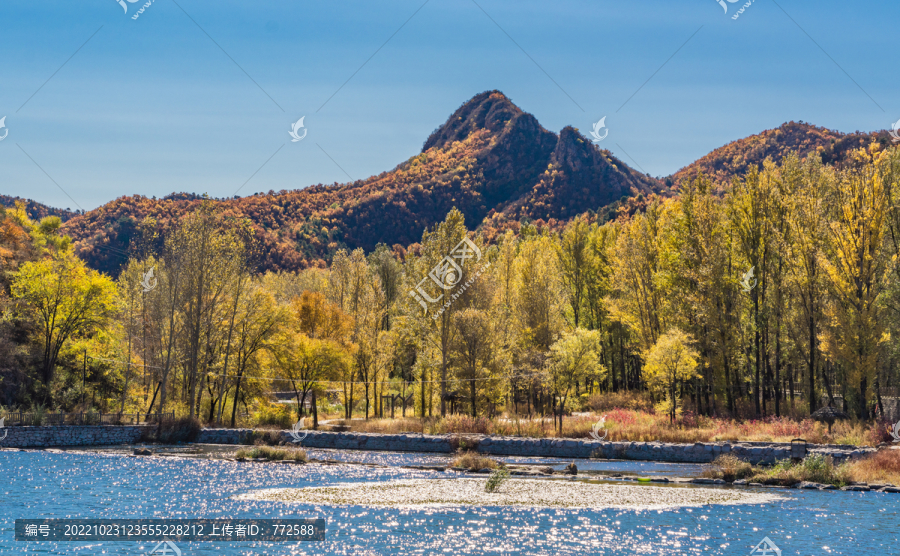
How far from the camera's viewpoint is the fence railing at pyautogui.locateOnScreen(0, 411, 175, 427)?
36500mm

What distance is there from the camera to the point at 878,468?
24656mm

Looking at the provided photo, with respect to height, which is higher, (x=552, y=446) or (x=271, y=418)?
(x=271, y=418)

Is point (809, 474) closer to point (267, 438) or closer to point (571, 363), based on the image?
point (571, 363)

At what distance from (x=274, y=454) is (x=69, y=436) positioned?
14631 millimetres

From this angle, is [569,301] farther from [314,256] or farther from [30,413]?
[314,256]

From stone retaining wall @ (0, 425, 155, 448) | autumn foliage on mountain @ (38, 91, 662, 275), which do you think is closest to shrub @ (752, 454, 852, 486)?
stone retaining wall @ (0, 425, 155, 448)

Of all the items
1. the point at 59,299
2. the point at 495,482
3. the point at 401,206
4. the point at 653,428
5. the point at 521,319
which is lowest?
the point at 495,482

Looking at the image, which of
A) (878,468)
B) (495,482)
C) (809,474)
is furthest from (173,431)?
(878,468)

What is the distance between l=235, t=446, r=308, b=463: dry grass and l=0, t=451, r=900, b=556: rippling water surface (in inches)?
249

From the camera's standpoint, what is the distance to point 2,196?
159 metres

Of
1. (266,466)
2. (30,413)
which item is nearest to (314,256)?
(30,413)

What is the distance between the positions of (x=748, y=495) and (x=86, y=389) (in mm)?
43776

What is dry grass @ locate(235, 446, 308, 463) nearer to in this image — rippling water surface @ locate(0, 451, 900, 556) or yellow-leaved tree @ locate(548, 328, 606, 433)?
rippling water surface @ locate(0, 451, 900, 556)

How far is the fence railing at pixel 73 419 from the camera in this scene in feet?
120
